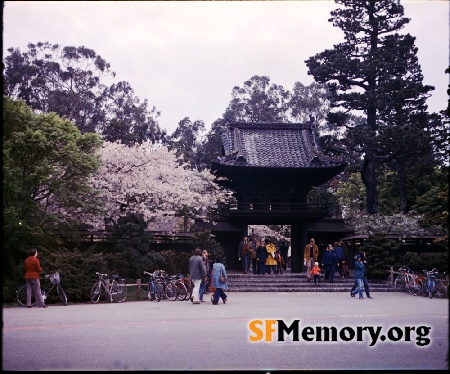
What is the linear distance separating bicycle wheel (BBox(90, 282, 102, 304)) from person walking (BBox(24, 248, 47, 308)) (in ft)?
8.05

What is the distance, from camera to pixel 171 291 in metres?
20.9

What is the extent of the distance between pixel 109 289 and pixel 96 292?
1.60ft

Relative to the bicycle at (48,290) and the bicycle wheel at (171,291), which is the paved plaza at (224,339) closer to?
the bicycle at (48,290)

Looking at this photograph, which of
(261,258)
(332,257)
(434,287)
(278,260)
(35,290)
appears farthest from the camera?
(278,260)

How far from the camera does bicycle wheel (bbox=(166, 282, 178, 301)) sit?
2081 centimetres

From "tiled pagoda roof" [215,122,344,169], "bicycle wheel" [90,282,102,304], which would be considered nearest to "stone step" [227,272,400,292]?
"bicycle wheel" [90,282,102,304]

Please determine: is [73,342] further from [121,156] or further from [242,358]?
[121,156]

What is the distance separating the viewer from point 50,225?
22594 millimetres

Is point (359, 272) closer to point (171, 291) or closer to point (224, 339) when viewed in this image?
point (171, 291)

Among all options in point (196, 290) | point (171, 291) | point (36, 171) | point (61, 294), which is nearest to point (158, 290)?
point (171, 291)

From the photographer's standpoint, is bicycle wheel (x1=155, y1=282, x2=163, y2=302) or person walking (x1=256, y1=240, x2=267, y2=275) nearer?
bicycle wheel (x1=155, y1=282, x2=163, y2=302)

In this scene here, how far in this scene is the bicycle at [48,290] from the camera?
17.8 m

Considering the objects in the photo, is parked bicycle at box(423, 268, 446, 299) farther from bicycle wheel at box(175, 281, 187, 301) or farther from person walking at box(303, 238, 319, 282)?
bicycle wheel at box(175, 281, 187, 301)

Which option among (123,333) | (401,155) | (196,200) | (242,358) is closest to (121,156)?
(196,200)
